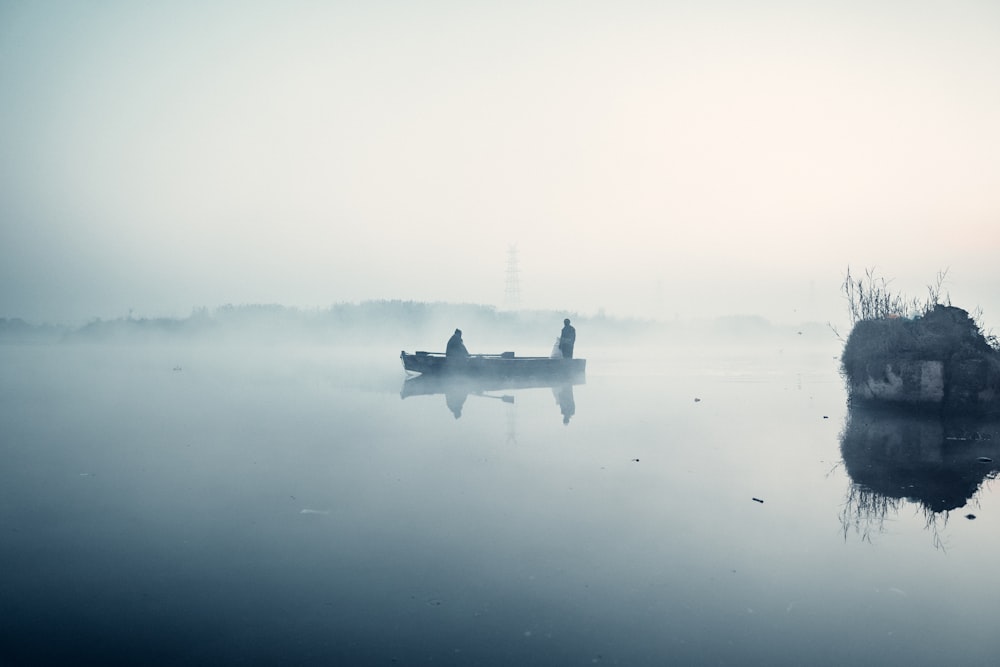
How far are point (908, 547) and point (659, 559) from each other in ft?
10.1

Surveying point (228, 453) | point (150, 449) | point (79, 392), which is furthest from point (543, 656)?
point (79, 392)

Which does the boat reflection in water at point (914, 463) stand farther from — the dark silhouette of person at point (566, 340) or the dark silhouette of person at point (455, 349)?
the dark silhouette of person at point (455, 349)

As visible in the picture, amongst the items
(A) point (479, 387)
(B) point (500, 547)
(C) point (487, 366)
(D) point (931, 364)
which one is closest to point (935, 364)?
(D) point (931, 364)

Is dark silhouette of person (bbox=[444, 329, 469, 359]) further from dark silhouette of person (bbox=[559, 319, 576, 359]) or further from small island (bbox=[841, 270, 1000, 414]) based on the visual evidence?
small island (bbox=[841, 270, 1000, 414])

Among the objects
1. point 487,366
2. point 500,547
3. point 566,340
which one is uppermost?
point 566,340

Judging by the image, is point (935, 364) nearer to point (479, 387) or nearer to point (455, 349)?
point (479, 387)

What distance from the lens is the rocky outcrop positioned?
1683 cm

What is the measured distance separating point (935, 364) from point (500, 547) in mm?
16391

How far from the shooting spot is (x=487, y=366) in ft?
93.8

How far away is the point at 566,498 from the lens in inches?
356

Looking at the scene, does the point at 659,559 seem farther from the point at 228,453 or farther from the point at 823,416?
the point at 823,416

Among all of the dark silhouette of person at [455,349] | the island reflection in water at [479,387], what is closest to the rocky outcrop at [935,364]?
the island reflection in water at [479,387]

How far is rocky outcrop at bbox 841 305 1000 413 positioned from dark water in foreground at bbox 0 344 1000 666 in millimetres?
2911

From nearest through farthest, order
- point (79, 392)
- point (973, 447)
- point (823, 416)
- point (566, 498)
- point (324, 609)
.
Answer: point (324, 609)
point (566, 498)
point (973, 447)
point (823, 416)
point (79, 392)
